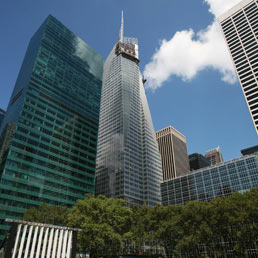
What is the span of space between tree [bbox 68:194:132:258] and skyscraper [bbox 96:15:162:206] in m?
92.6

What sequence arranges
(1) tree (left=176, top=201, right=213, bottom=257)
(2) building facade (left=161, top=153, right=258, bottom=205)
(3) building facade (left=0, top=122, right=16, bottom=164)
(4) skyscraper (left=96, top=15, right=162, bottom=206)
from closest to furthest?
(1) tree (left=176, top=201, right=213, bottom=257), (3) building facade (left=0, top=122, right=16, bottom=164), (2) building facade (left=161, top=153, right=258, bottom=205), (4) skyscraper (left=96, top=15, right=162, bottom=206)

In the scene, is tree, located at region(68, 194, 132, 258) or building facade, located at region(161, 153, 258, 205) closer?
tree, located at region(68, 194, 132, 258)

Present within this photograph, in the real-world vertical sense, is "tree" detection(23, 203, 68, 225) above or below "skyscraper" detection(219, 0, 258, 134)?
below

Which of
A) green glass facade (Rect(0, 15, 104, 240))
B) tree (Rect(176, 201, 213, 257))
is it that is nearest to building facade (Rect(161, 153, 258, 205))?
green glass facade (Rect(0, 15, 104, 240))

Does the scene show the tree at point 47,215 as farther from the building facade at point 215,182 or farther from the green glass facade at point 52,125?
the building facade at point 215,182

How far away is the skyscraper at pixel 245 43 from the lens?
416 ft

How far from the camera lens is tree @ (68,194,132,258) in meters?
39.8

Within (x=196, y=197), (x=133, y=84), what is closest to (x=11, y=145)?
(x=196, y=197)

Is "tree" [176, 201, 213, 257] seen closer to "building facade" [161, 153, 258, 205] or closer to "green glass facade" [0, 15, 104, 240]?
"green glass facade" [0, 15, 104, 240]

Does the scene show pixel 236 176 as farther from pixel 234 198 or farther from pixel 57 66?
pixel 57 66

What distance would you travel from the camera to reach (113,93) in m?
189

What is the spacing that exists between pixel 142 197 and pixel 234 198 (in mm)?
102482

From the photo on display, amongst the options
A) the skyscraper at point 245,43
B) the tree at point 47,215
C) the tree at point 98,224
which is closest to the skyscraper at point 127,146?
the skyscraper at point 245,43

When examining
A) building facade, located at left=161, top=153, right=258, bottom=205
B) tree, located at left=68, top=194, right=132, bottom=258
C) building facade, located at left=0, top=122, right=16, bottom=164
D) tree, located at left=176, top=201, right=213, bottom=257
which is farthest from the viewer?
building facade, located at left=161, top=153, right=258, bottom=205
